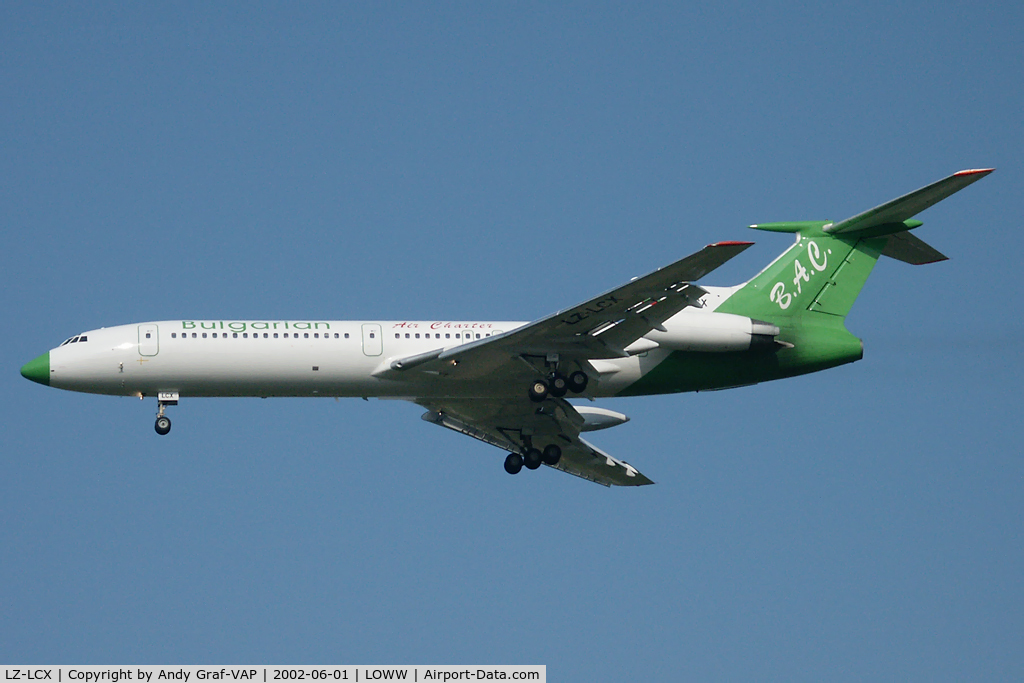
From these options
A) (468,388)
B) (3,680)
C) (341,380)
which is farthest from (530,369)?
(3,680)

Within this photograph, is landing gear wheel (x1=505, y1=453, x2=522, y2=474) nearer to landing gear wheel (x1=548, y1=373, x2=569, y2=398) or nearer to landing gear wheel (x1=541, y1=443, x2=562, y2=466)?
landing gear wheel (x1=541, y1=443, x2=562, y2=466)

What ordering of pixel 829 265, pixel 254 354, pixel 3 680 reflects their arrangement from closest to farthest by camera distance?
pixel 3 680 → pixel 254 354 → pixel 829 265

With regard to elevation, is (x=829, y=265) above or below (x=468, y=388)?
above

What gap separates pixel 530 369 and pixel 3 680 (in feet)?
47.5

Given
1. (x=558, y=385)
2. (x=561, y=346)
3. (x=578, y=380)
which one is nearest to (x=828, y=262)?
(x=578, y=380)

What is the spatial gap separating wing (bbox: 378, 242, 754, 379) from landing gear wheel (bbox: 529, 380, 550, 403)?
0.92 metres

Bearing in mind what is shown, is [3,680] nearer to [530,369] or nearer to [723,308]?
[530,369]

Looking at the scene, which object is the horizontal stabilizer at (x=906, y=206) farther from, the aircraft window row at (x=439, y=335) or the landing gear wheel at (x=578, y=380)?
the aircraft window row at (x=439, y=335)

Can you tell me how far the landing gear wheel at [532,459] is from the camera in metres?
41.2

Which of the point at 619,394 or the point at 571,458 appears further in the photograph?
the point at 571,458

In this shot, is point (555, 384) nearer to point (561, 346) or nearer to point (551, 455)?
point (561, 346)

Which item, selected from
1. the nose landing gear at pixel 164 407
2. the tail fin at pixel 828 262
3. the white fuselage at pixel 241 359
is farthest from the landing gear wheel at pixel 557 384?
the nose landing gear at pixel 164 407

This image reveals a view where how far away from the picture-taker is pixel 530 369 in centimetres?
3716

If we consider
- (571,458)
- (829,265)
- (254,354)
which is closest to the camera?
(254,354)
